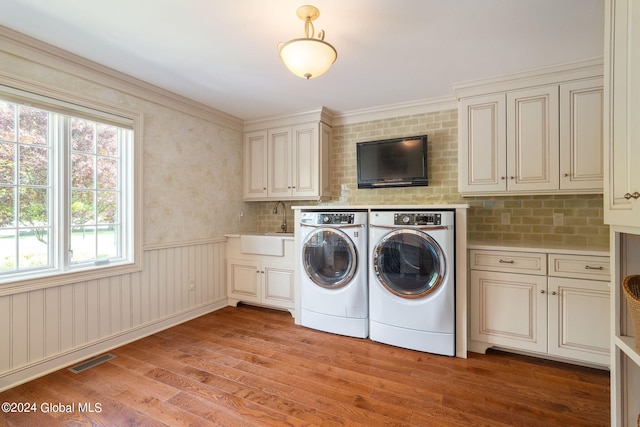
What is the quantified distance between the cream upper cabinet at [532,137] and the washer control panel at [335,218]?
1.09m

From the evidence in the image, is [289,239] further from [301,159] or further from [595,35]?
[595,35]

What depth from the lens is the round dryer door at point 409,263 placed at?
258 centimetres

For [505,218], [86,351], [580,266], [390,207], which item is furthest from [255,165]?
[580,266]

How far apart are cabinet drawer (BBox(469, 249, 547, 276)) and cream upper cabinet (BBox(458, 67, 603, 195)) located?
0.58m

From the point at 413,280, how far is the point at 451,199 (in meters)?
1.16

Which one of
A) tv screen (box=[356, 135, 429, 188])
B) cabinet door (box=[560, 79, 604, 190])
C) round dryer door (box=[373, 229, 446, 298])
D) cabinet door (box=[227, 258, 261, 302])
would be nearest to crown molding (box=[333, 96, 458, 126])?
tv screen (box=[356, 135, 429, 188])

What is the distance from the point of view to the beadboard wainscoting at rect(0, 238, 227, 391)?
7.07ft

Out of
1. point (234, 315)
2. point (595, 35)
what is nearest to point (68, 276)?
point (234, 315)

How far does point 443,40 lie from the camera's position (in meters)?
2.15

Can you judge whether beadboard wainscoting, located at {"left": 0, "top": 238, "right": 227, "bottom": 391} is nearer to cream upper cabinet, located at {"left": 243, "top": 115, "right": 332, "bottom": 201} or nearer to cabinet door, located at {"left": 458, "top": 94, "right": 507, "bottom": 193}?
cream upper cabinet, located at {"left": 243, "top": 115, "right": 332, "bottom": 201}

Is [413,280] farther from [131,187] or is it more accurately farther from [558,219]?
[131,187]

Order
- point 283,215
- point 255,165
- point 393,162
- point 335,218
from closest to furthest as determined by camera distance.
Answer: point 335,218, point 393,162, point 255,165, point 283,215

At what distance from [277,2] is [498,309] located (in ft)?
8.92

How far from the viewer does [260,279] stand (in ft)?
12.0
